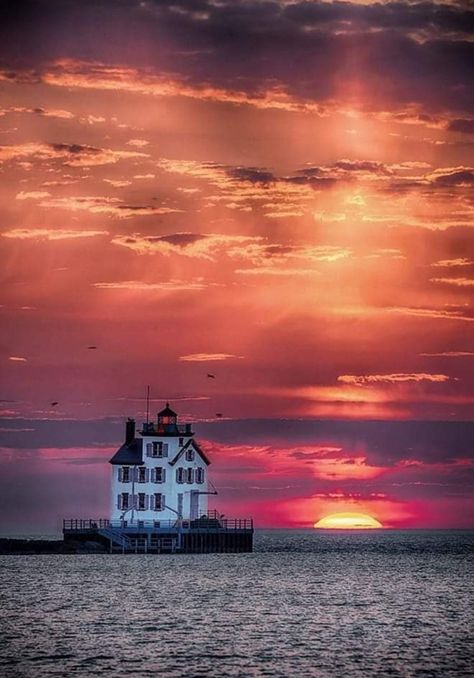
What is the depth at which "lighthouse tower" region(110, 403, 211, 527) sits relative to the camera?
139125mm

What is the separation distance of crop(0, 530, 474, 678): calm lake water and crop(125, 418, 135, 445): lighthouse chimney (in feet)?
79.7

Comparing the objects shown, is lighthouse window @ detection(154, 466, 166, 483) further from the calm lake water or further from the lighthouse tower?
the calm lake water

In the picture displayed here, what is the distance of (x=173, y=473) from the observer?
459 feet

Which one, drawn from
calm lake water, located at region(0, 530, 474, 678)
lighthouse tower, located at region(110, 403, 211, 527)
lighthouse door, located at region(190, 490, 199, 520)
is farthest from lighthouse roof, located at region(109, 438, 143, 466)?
calm lake water, located at region(0, 530, 474, 678)

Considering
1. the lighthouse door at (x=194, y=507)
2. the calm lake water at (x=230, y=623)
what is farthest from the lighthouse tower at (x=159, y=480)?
the calm lake water at (x=230, y=623)

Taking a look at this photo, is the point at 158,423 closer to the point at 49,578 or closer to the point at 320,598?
Answer: the point at 49,578

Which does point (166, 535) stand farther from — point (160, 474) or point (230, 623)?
point (230, 623)

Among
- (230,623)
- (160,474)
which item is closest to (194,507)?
(160,474)

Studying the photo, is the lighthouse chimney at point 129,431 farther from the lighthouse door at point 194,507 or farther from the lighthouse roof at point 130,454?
the lighthouse door at point 194,507

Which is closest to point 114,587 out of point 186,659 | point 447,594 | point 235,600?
point 235,600

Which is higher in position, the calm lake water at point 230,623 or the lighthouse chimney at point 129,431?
the lighthouse chimney at point 129,431

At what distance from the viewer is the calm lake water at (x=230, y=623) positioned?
166 feet

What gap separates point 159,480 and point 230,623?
72293mm

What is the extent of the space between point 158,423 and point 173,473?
563 centimetres
